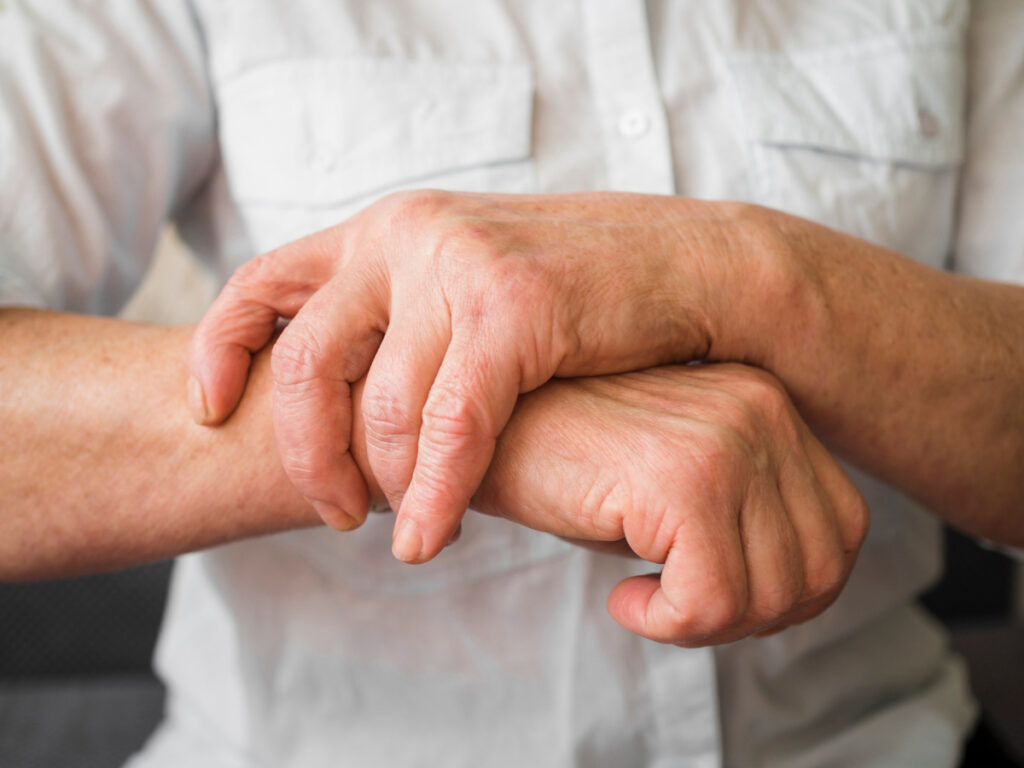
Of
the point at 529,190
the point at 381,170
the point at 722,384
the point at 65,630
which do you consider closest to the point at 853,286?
the point at 722,384

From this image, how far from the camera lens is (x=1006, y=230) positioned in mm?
895

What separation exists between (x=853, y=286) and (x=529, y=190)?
0.30 metres

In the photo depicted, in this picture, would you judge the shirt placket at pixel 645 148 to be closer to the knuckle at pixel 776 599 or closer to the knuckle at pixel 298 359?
the knuckle at pixel 776 599

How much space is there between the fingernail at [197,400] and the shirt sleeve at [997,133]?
86 cm

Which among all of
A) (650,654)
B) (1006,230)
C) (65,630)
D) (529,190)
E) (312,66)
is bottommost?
(65,630)

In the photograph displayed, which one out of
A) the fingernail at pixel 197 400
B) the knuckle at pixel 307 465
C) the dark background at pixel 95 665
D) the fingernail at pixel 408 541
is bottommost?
the dark background at pixel 95 665

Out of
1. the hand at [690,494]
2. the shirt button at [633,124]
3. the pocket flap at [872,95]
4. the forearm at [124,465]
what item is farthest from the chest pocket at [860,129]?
the forearm at [124,465]

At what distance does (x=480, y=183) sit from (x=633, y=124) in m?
0.16

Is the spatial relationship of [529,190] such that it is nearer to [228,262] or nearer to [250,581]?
[228,262]

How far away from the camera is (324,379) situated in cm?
54

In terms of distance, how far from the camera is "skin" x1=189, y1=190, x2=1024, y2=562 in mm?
506

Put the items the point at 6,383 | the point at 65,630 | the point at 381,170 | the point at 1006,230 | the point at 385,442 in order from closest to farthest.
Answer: the point at 385,442, the point at 6,383, the point at 381,170, the point at 1006,230, the point at 65,630

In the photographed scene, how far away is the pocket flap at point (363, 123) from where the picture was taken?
2.43ft

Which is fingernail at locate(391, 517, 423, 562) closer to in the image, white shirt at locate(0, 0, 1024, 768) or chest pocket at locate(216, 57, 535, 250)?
white shirt at locate(0, 0, 1024, 768)
